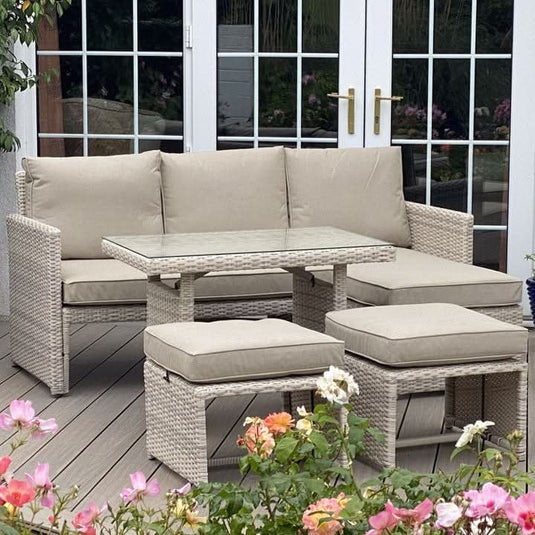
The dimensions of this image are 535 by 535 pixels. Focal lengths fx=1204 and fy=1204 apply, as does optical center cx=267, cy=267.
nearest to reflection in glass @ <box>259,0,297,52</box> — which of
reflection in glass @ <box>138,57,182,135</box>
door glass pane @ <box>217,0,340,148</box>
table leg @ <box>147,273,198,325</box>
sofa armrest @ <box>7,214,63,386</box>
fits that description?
door glass pane @ <box>217,0,340,148</box>

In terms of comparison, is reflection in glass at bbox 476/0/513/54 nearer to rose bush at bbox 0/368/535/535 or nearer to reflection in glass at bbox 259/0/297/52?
reflection in glass at bbox 259/0/297/52

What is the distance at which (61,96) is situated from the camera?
6.28 m

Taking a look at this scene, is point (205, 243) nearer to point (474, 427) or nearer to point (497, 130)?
point (497, 130)

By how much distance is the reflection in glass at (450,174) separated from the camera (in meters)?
6.15

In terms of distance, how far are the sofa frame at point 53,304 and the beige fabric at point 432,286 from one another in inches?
2.5

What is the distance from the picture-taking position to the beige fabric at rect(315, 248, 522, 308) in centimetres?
472

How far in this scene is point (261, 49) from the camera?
6160mm

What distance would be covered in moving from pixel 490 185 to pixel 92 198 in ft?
6.91

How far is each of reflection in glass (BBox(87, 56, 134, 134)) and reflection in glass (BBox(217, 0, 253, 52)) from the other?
0.50 m

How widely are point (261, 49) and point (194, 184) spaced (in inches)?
45.1

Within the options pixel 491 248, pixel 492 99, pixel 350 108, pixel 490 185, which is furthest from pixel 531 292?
pixel 350 108

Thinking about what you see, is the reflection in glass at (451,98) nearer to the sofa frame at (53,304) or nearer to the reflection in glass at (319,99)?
the reflection in glass at (319,99)

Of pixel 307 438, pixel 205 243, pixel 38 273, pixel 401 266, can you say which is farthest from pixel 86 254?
pixel 307 438

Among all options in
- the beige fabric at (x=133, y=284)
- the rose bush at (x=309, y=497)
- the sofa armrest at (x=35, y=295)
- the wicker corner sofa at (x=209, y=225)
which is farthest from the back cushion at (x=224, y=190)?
the rose bush at (x=309, y=497)
